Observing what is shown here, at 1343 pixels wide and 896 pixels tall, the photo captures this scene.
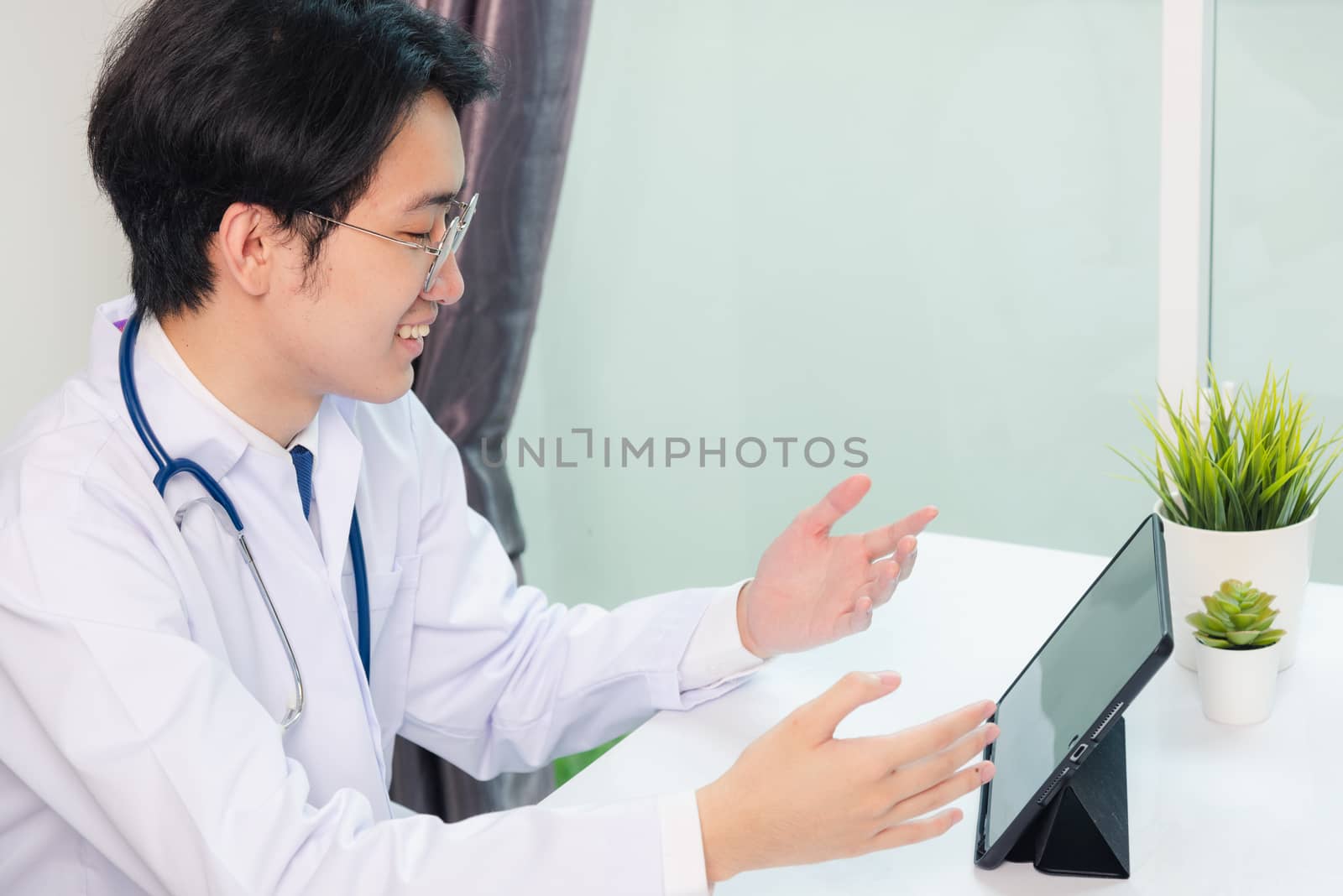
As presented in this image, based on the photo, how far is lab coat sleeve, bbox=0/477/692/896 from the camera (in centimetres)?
88

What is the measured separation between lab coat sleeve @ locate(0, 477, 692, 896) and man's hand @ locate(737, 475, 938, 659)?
30cm

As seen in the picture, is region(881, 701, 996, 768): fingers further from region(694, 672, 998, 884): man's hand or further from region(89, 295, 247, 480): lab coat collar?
region(89, 295, 247, 480): lab coat collar

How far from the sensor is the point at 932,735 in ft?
2.81

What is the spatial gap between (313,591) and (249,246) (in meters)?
0.31

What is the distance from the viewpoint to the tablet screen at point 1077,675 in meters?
0.88

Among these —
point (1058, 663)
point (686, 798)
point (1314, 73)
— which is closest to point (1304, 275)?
point (1314, 73)

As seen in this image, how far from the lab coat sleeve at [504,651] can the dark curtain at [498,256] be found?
1.89ft

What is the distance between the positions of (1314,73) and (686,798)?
4.64 ft

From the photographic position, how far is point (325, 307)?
1.10 meters

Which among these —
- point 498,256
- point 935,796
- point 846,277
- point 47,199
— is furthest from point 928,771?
point 47,199

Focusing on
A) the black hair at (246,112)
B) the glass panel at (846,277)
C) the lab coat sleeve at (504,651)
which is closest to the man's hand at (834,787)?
the lab coat sleeve at (504,651)

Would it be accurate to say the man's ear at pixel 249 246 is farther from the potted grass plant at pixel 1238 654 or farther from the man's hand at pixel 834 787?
the potted grass plant at pixel 1238 654

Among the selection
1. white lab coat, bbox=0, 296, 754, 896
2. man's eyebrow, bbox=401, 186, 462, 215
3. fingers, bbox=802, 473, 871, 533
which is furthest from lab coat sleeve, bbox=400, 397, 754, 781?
man's eyebrow, bbox=401, 186, 462, 215

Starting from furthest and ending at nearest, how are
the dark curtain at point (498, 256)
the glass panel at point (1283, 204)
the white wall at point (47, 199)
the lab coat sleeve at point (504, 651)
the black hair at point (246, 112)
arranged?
the white wall at point (47, 199) → the dark curtain at point (498, 256) → the glass panel at point (1283, 204) → the lab coat sleeve at point (504, 651) → the black hair at point (246, 112)
